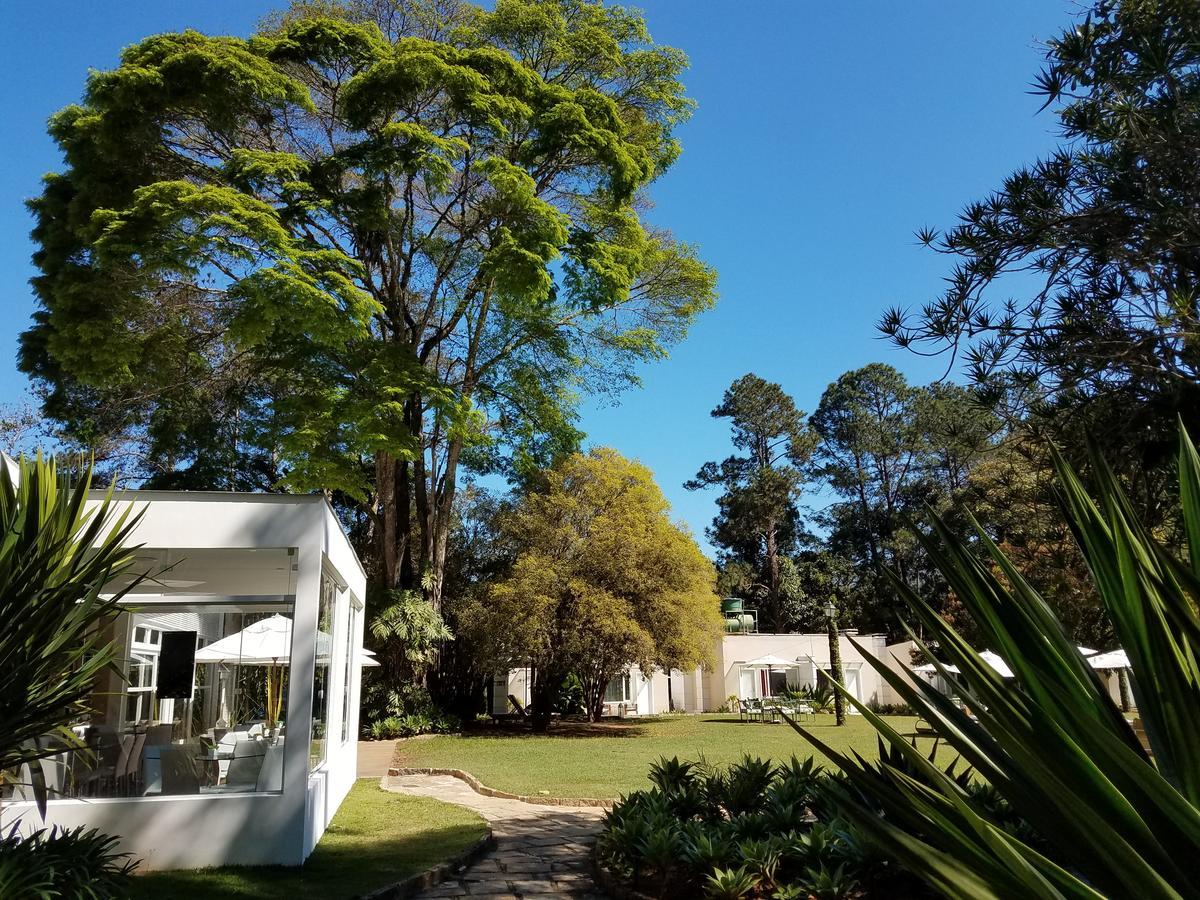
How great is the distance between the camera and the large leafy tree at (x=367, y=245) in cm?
1794

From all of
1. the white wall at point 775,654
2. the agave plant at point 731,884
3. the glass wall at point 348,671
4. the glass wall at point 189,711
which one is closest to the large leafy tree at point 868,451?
the white wall at point 775,654

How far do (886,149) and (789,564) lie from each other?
37745mm

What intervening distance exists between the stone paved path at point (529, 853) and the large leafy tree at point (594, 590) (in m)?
10.2

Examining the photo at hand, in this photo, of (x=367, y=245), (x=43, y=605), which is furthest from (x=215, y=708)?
(x=367, y=245)

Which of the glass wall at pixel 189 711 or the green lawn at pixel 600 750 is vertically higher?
the glass wall at pixel 189 711

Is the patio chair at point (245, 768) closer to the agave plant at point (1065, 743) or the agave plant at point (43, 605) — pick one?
the agave plant at point (43, 605)

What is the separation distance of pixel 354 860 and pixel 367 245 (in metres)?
17.9

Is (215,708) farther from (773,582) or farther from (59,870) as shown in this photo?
(773,582)

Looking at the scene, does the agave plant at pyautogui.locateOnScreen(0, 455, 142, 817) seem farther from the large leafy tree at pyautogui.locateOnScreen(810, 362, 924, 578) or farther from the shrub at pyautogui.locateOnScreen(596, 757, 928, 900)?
the large leafy tree at pyautogui.locateOnScreen(810, 362, 924, 578)

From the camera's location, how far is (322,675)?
371 inches

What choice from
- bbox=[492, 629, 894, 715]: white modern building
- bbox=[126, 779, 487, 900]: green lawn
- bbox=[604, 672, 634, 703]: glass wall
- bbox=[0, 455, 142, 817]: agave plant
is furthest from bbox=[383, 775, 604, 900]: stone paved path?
bbox=[492, 629, 894, 715]: white modern building

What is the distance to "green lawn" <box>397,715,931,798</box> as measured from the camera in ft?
44.8

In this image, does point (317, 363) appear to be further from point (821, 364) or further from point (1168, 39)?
point (1168, 39)

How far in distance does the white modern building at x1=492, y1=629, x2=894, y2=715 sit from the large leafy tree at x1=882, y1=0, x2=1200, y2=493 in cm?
2878
